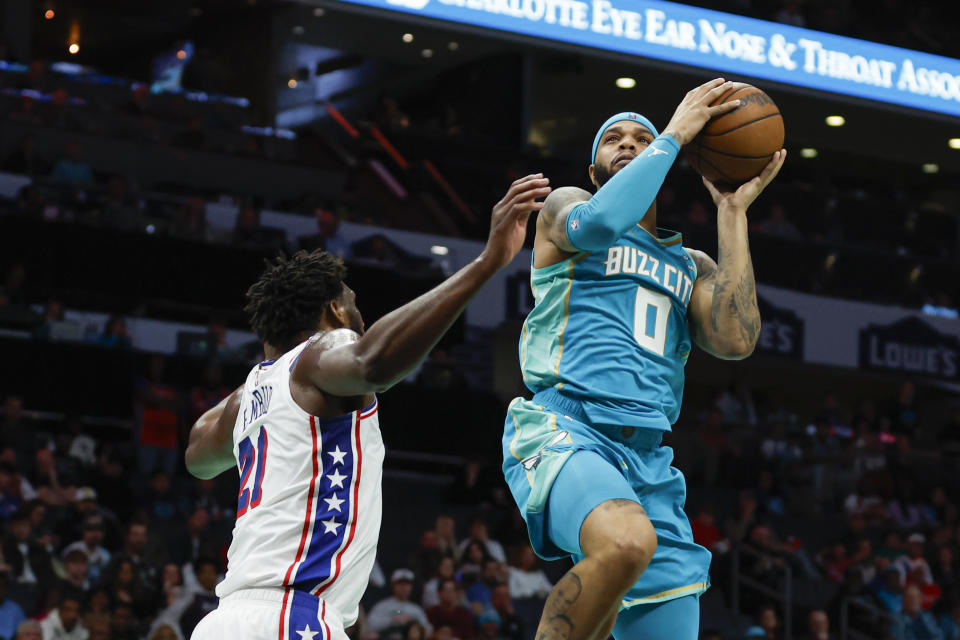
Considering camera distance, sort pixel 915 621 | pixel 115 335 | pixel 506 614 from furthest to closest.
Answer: pixel 915 621
pixel 115 335
pixel 506 614

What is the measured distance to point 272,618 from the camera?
12.7ft

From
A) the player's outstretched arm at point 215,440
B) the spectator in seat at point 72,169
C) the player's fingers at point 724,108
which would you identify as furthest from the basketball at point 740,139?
the spectator in seat at point 72,169

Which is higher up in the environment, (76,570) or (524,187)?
(524,187)

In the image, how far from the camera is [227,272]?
15.6 metres

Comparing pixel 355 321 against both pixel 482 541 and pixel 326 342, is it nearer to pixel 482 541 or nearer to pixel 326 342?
pixel 326 342

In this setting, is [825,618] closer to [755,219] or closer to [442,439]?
[442,439]

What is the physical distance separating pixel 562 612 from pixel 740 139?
1.86 m

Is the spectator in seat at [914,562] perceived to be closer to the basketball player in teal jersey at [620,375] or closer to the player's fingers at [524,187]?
the basketball player in teal jersey at [620,375]

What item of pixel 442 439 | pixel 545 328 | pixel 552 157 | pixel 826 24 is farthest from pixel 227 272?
pixel 545 328

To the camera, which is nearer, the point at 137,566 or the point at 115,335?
the point at 137,566

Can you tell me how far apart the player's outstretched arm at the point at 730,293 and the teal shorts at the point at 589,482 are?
1.56ft

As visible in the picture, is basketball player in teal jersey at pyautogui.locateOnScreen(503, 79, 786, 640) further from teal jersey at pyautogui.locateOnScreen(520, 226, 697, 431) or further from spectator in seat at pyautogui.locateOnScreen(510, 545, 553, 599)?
spectator in seat at pyautogui.locateOnScreen(510, 545, 553, 599)

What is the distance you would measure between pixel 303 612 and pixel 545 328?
1.52 meters

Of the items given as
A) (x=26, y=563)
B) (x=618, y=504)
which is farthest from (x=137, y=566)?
(x=618, y=504)
